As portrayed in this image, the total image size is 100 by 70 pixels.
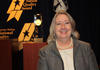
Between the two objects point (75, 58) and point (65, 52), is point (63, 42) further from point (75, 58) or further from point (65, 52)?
point (75, 58)

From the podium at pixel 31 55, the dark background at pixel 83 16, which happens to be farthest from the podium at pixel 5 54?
the dark background at pixel 83 16

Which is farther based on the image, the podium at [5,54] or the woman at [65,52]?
the podium at [5,54]

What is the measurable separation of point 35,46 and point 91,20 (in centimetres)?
200

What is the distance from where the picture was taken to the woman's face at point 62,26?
5.32 feet

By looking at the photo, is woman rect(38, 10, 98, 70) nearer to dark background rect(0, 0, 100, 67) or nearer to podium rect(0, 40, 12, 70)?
podium rect(0, 40, 12, 70)

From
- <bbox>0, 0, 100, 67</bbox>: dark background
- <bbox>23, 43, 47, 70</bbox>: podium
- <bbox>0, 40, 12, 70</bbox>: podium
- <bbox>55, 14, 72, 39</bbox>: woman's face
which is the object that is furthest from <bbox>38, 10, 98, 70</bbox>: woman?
<bbox>0, 0, 100, 67</bbox>: dark background

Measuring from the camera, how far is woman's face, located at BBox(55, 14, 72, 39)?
1620 mm

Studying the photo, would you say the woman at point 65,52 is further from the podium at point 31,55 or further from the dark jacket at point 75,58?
the podium at point 31,55

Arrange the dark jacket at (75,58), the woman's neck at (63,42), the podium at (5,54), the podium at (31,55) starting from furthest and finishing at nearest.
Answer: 1. the podium at (5,54)
2. the podium at (31,55)
3. the woman's neck at (63,42)
4. the dark jacket at (75,58)

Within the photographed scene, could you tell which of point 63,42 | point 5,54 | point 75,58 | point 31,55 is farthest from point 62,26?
point 5,54

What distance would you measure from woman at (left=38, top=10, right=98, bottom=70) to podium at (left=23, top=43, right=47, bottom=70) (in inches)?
47.4

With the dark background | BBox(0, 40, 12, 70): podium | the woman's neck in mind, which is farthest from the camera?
the dark background

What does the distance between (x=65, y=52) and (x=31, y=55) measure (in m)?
1.37

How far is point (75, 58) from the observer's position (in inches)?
61.3
